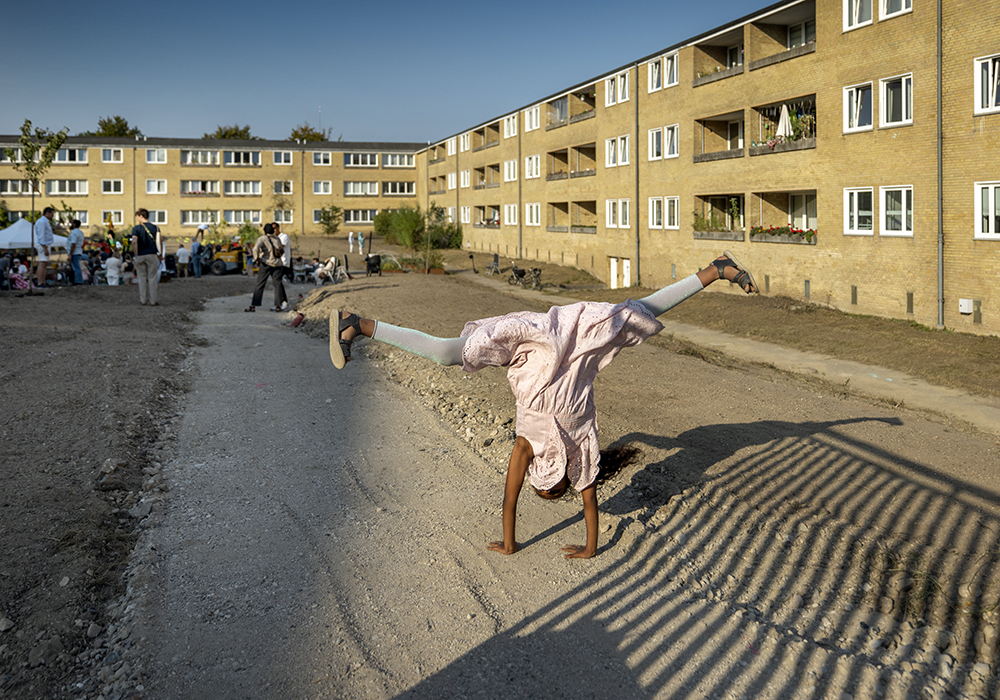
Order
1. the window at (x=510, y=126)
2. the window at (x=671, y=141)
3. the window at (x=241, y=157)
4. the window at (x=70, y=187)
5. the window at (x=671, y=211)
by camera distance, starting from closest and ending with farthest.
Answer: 1. the window at (x=671, y=141)
2. the window at (x=671, y=211)
3. the window at (x=510, y=126)
4. the window at (x=70, y=187)
5. the window at (x=241, y=157)

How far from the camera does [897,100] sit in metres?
20.6

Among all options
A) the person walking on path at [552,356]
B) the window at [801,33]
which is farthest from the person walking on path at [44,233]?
the window at [801,33]

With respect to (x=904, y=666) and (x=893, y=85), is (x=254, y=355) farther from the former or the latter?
(x=893, y=85)

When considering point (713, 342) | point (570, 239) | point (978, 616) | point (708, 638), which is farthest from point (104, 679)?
point (570, 239)

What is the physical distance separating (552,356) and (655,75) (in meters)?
30.9

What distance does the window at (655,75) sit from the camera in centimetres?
3284

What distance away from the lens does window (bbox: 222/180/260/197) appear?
75812 mm

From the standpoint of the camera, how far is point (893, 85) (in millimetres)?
20828

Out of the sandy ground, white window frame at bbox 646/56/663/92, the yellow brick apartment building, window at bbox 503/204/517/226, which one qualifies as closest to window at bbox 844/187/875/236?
the yellow brick apartment building

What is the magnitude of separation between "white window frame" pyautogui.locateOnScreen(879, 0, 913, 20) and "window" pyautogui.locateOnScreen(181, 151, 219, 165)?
6524 centimetres

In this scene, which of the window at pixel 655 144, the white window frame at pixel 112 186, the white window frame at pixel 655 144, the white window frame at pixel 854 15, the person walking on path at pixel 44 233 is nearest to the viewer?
the white window frame at pixel 854 15

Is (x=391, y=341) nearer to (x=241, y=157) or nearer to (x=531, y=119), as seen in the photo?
(x=531, y=119)

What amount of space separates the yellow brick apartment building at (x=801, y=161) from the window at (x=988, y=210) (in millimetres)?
32

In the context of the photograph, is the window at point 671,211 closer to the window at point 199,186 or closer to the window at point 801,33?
the window at point 801,33
